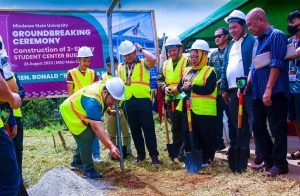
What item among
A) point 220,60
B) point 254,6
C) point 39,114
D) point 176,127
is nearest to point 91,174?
point 176,127

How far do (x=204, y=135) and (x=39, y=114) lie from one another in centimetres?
1000

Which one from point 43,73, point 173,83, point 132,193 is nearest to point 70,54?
point 43,73

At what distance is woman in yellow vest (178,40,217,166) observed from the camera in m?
5.18

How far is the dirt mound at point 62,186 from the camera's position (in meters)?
4.16

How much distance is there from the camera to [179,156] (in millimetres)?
5891

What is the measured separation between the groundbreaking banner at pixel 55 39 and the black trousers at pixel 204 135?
4356mm

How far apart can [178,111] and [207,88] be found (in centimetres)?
78

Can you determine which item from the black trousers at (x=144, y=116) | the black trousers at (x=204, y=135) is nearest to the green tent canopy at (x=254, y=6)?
the black trousers at (x=144, y=116)

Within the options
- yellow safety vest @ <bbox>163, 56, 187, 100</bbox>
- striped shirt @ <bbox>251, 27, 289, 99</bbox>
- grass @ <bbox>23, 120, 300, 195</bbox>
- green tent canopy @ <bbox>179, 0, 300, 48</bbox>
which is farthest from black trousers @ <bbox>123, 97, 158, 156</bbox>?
green tent canopy @ <bbox>179, 0, 300, 48</bbox>

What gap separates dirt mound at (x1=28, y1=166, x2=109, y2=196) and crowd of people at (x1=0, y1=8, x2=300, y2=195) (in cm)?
32

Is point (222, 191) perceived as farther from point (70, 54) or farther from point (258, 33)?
point (70, 54)

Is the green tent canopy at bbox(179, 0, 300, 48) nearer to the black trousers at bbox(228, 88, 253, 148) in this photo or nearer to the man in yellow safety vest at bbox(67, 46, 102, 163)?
the black trousers at bbox(228, 88, 253, 148)

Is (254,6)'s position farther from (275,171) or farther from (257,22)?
(275,171)

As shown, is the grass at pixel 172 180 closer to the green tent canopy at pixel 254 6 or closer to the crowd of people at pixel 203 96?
the crowd of people at pixel 203 96
